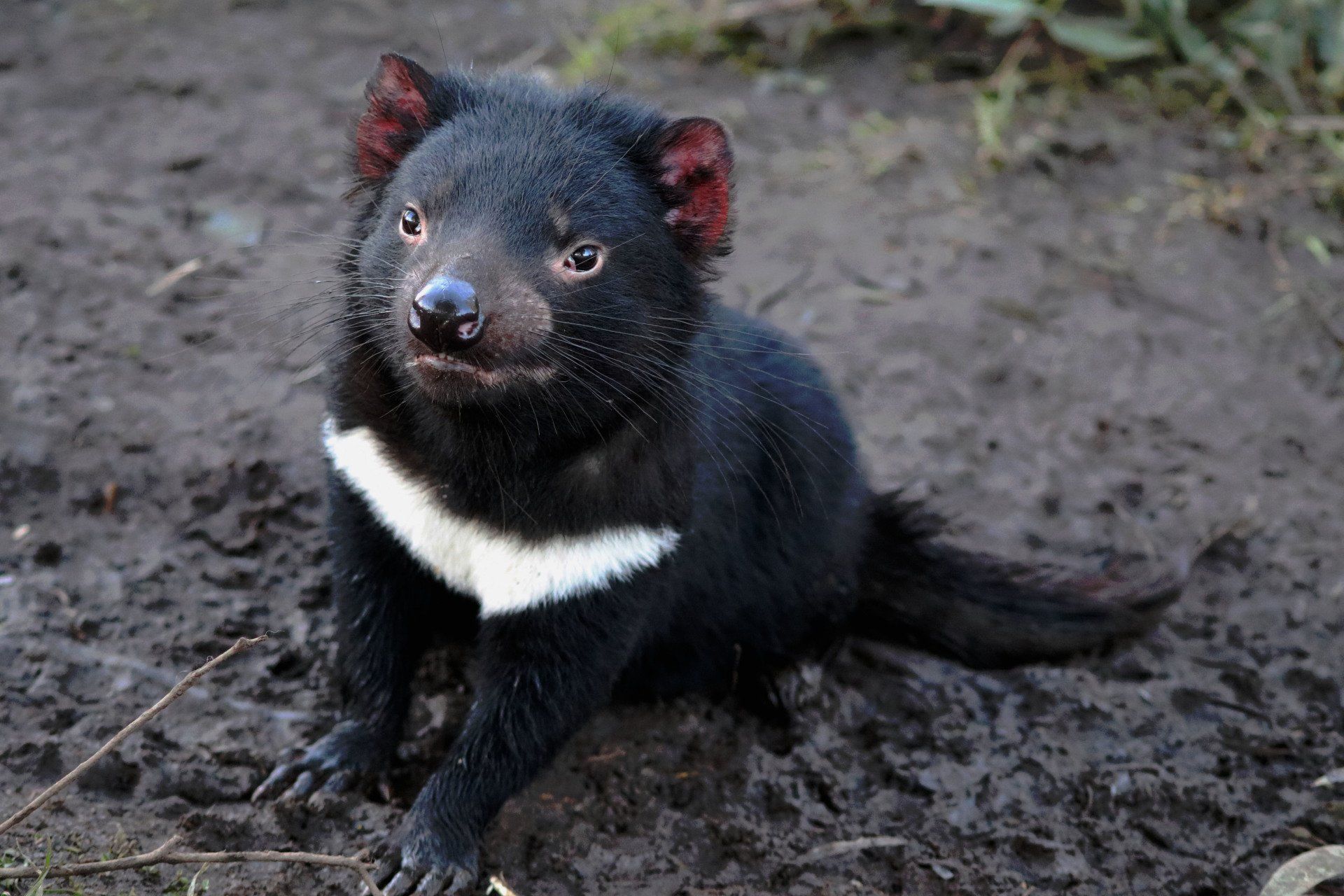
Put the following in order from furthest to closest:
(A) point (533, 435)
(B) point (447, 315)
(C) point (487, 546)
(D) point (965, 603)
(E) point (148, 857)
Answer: (D) point (965, 603), (C) point (487, 546), (A) point (533, 435), (E) point (148, 857), (B) point (447, 315)

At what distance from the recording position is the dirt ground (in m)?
Result: 3.10

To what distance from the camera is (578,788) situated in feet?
10.3

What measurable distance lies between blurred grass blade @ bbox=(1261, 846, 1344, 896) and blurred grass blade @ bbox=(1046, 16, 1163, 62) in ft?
13.1

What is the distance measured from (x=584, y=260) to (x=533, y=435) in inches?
14.4

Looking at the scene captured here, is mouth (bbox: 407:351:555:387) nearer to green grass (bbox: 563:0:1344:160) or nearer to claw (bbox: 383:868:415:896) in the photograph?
claw (bbox: 383:868:415:896)

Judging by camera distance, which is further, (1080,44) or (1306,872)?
(1080,44)

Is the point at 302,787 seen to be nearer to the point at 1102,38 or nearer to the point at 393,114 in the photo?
the point at 393,114

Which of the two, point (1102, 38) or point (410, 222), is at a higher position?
point (410, 222)

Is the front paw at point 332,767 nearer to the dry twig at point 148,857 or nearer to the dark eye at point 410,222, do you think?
the dry twig at point 148,857

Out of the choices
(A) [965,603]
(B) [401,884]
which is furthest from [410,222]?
(A) [965,603]

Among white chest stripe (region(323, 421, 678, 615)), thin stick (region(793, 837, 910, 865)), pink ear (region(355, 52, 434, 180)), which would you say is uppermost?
pink ear (region(355, 52, 434, 180))

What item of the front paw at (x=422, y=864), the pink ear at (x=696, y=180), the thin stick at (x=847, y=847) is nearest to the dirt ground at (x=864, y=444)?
the thin stick at (x=847, y=847)

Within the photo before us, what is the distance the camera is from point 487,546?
2.73 m

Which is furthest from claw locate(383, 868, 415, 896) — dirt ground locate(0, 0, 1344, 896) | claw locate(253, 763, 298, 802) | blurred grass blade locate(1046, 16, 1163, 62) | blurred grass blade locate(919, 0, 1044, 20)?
blurred grass blade locate(1046, 16, 1163, 62)
